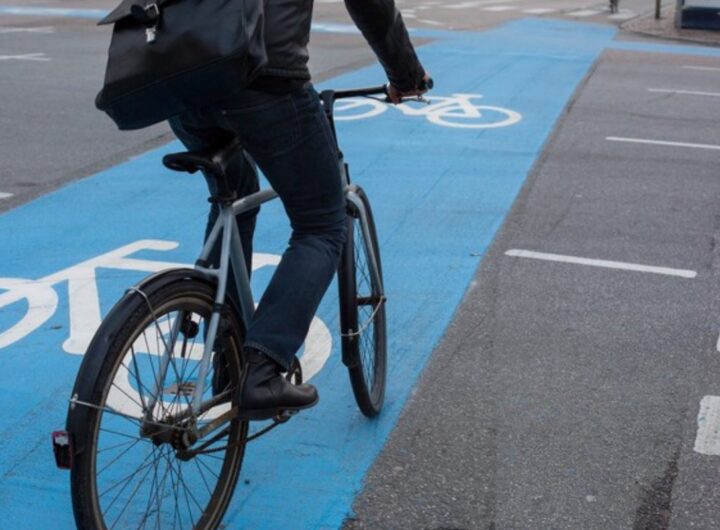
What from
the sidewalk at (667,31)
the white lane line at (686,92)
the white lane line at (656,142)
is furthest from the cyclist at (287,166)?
the sidewalk at (667,31)

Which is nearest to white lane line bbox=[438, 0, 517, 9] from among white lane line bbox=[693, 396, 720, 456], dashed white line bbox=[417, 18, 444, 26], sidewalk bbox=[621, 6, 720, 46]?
dashed white line bbox=[417, 18, 444, 26]

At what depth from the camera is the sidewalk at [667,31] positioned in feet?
63.3

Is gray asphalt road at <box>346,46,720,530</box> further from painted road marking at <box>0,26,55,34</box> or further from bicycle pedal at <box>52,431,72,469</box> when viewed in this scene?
painted road marking at <box>0,26,55,34</box>

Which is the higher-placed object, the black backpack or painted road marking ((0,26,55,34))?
the black backpack

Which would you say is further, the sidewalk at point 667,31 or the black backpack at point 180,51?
the sidewalk at point 667,31

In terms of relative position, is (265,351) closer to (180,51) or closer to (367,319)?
(180,51)

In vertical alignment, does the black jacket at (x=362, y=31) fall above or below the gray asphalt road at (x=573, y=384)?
above

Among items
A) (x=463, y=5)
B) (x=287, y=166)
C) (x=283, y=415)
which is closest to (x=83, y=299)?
(x=283, y=415)

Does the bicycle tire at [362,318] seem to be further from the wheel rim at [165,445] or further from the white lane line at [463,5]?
the white lane line at [463,5]

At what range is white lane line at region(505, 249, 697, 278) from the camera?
592cm

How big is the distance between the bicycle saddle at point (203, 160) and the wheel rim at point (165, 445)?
0.34 meters

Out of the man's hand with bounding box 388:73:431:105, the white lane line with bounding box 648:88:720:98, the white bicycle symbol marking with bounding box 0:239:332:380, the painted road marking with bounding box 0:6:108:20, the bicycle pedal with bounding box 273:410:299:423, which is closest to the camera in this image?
the bicycle pedal with bounding box 273:410:299:423

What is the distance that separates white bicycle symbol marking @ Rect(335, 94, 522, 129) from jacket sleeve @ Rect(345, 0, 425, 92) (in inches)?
256

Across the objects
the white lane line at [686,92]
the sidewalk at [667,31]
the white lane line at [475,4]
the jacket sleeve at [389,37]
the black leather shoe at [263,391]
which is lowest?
the white lane line at [475,4]
